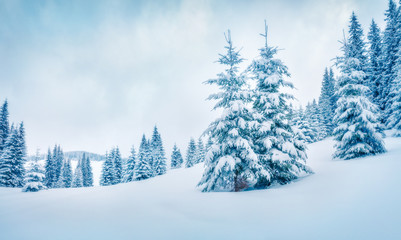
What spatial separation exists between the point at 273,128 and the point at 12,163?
43.6m

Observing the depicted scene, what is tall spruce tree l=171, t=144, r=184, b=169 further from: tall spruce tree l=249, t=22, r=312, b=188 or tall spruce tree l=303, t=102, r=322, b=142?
tall spruce tree l=249, t=22, r=312, b=188

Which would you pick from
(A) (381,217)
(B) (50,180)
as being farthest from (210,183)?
(B) (50,180)

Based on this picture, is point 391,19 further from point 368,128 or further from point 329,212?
point 329,212

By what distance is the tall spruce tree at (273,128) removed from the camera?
11.6 meters

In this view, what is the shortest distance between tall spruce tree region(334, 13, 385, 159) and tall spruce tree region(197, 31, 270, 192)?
8.65 metres

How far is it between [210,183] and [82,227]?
22.5ft

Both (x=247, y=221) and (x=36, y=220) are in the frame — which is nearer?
(x=247, y=221)

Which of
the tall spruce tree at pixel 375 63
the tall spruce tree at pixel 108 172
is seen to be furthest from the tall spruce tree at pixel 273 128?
the tall spruce tree at pixel 108 172

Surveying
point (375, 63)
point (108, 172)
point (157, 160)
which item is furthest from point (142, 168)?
point (375, 63)

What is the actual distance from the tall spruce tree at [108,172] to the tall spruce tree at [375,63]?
5509 centimetres

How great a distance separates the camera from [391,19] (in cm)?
2480

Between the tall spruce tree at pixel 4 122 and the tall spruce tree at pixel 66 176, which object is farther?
the tall spruce tree at pixel 66 176

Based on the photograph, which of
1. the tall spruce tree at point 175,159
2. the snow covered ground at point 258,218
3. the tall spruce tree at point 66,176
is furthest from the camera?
the tall spruce tree at point 175,159

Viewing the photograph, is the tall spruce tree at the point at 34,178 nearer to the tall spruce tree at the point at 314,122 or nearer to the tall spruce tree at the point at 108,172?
the tall spruce tree at the point at 108,172
